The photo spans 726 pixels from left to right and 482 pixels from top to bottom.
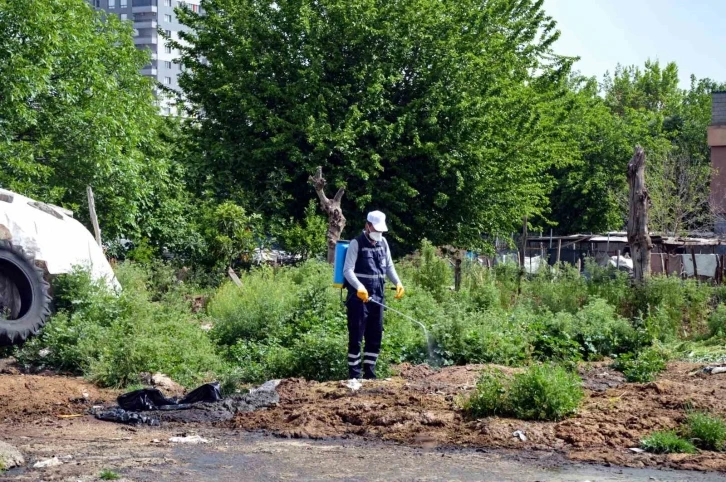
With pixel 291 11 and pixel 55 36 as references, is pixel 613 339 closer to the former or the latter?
pixel 55 36

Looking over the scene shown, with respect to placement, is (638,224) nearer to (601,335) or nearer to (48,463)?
(601,335)

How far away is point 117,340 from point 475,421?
5.73 meters

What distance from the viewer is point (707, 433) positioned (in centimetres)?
888

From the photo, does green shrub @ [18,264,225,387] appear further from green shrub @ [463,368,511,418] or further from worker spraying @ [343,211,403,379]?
green shrub @ [463,368,511,418]

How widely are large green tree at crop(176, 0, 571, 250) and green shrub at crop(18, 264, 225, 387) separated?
13005 millimetres

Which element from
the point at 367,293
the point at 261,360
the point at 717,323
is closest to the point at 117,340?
the point at 261,360

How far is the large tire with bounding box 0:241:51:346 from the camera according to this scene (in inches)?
572

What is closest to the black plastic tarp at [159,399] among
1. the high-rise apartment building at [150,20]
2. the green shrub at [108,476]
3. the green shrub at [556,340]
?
the green shrub at [108,476]

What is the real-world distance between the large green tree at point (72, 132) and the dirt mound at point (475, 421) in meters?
13.9

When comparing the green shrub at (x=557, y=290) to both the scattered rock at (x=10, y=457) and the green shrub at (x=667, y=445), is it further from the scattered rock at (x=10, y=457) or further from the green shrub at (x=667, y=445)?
the scattered rock at (x=10, y=457)

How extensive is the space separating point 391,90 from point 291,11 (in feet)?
12.1

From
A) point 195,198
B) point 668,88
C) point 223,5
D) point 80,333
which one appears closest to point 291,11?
point 223,5

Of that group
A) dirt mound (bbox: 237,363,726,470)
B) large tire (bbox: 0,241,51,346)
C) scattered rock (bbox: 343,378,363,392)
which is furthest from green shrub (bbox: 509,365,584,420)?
large tire (bbox: 0,241,51,346)

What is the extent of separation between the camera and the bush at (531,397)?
9672 millimetres
